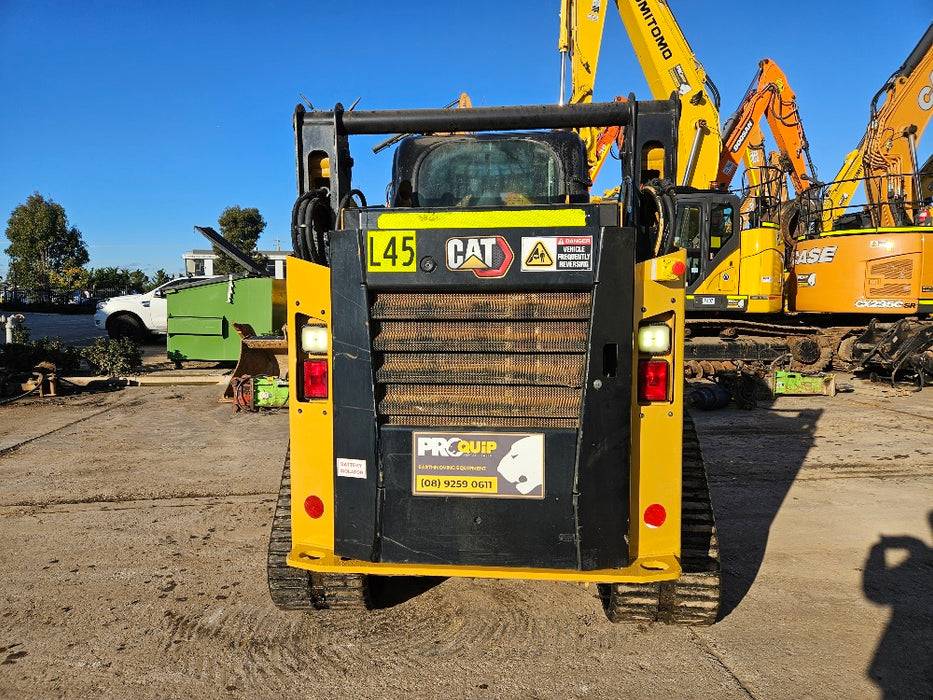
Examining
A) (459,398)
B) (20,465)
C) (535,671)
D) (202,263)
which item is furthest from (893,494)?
(202,263)

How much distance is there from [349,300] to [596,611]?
1991 mm

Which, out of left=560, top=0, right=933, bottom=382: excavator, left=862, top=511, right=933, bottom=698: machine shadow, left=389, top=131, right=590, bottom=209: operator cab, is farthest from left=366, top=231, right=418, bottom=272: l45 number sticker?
left=560, top=0, right=933, bottom=382: excavator

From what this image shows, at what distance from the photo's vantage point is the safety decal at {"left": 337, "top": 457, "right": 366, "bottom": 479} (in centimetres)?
279

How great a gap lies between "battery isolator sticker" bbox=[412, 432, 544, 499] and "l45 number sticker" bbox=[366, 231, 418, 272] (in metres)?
0.72

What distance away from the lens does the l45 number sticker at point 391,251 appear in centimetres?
270

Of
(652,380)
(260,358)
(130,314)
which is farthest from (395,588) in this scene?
(130,314)

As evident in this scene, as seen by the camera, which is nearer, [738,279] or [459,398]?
[459,398]

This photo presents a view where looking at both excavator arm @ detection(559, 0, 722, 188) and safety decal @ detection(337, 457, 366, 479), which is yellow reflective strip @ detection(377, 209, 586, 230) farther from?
excavator arm @ detection(559, 0, 722, 188)

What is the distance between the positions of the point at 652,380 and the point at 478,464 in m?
0.83

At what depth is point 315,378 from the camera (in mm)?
2867

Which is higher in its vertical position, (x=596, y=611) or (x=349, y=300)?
(x=349, y=300)

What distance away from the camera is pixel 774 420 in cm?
820

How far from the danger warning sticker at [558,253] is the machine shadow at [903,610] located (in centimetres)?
212

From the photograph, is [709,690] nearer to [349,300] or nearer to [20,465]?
[349,300]
